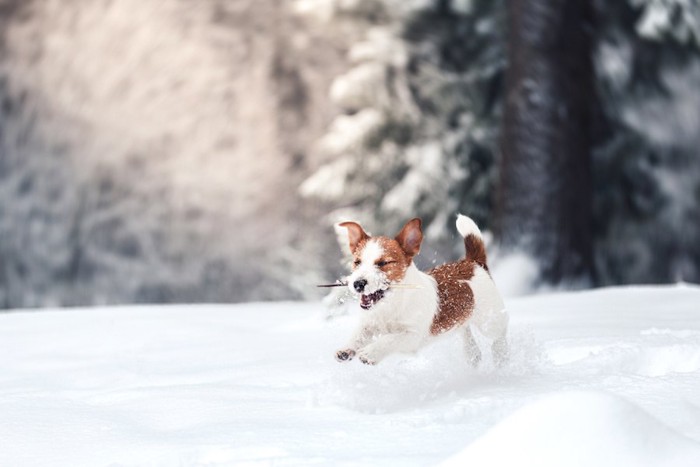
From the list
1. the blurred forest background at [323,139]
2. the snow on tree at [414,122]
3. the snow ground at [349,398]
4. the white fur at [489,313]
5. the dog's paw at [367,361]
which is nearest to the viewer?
the snow ground at [349,398]

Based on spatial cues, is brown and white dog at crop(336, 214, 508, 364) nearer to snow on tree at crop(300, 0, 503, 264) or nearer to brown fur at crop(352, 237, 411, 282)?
brown fur at crop(352, 237, 411, 282)

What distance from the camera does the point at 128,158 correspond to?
11.0 metres

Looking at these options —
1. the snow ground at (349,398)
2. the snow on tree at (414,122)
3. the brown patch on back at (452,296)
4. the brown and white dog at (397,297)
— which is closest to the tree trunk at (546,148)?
the snow on tree at (414,122)

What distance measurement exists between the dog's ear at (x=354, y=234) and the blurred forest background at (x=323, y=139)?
4314 millimetres

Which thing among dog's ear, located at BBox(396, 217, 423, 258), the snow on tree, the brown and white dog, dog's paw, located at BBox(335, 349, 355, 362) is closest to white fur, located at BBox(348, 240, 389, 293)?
the brown and white dog

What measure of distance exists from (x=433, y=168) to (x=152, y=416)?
5.82 metres

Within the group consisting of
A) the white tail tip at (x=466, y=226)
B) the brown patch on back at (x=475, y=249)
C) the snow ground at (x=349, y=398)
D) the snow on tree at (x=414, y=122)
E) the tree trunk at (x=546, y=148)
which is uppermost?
the snow on tree at (x=414, y=122)

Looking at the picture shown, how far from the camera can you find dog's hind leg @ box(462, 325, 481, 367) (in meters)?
4.08

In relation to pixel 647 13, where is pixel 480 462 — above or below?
below

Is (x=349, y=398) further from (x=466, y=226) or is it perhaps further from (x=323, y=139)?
(x=323, y=139)

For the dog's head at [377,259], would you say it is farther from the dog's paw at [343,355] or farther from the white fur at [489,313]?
the white fur at [489,313]

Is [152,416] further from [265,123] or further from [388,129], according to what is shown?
[265,123]

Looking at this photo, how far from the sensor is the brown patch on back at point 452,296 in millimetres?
3697

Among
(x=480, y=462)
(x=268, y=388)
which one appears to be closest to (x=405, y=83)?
(x=268, y=388)
